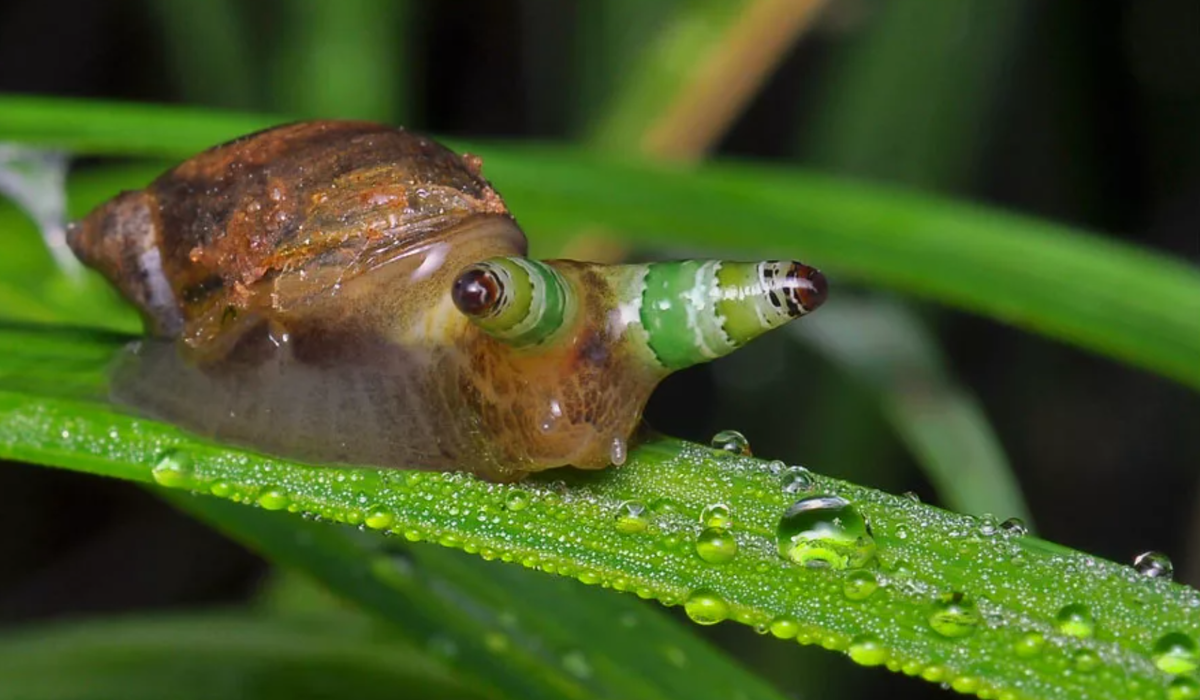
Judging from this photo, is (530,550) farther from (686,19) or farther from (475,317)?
(686,19)

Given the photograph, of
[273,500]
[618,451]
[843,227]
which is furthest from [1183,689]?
[843,227]

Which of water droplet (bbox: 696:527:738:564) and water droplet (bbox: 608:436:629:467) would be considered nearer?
water droplet (bbox: 696:527:738:564)

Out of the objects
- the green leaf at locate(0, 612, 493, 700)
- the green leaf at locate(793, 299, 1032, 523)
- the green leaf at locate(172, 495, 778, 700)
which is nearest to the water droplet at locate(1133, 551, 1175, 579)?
the green leaf at locate(172, 495, 778, 700)

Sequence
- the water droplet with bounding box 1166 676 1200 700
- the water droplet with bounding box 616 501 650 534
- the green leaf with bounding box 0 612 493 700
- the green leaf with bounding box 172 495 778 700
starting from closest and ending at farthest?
the water droplet with bounding box 1166 676 1200 700 < the water droplet with bounding box 616 501 650 534 < the green leaf with bounding box 172 495 778 700 < the green leaf with bounding box 0 612 493 700

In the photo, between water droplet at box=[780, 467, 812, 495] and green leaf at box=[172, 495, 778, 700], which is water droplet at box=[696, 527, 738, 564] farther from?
green leaf at box=[172, 495, 778, 700]

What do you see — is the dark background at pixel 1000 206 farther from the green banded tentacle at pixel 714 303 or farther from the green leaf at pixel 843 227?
the green banded tentacle at pixel 714 303

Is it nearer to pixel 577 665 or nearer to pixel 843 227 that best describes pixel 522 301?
pixel 577 665

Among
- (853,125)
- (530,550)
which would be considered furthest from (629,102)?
(530,550)
